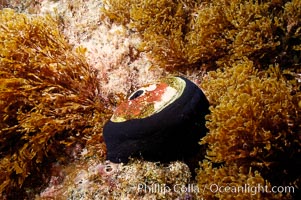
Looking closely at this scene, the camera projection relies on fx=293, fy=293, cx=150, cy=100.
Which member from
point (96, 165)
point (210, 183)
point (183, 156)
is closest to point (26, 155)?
point (96, 165)

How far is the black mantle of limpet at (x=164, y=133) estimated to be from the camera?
2.67 m

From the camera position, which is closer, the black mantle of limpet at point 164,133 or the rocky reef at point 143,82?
the rocky reef at point 143,82

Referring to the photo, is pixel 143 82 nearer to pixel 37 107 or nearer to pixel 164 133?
pixel 164 133

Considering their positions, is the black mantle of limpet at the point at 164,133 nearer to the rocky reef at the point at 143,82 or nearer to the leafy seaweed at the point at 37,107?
the rocky reef at the point at 143,82

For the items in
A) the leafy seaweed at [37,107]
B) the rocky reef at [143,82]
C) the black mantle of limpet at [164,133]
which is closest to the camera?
the rocky reef at [143,82]

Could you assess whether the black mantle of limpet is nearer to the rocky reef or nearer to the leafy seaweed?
the rocky reef

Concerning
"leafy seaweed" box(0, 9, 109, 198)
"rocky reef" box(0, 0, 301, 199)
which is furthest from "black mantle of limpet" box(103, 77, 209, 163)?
"leafy seaweed" box(0, 9, 109, 198)

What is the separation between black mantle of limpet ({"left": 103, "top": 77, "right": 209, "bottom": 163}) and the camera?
2674 millimetres

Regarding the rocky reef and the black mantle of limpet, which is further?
the black mantle of limpet

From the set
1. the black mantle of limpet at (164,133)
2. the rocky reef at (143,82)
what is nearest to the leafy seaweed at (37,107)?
Result: the rocky reef at (143,82)

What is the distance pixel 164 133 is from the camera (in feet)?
8.80

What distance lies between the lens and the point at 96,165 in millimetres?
2918

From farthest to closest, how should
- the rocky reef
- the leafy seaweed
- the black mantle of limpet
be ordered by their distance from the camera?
the leafy seaweed → the black mantle of limpet → the rocky reef

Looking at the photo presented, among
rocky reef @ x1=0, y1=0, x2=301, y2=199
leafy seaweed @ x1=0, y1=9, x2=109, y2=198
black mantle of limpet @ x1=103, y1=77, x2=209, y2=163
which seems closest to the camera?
rocky reef @ x1=0, y1=0, x2=301, y2=199
